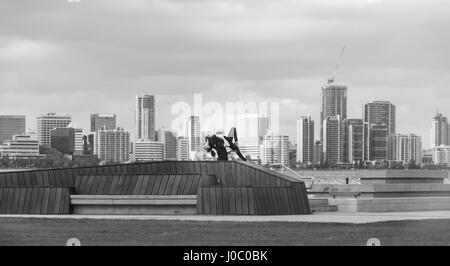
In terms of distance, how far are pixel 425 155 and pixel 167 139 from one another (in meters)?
4.46

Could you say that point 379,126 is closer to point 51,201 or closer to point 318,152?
point 318,152

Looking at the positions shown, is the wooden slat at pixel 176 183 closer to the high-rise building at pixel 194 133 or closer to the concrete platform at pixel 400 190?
the high-rise building at pixel 194 133

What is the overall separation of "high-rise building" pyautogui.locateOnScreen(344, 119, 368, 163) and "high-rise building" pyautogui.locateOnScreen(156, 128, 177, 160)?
106 inches

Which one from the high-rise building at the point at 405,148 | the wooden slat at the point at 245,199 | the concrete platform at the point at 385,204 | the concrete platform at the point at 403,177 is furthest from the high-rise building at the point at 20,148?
the concrete platform at the point at 403,177

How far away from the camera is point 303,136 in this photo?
1558 cm

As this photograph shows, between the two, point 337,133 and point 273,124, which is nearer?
point 273,124

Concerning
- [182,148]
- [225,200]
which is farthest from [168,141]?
[225,200]

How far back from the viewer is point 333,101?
13.9 m

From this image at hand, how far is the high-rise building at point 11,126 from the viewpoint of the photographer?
1375cm

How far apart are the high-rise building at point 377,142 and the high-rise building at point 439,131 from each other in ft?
2.96

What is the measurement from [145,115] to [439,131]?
A: 13.9 ft
